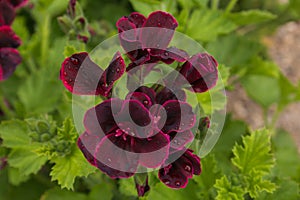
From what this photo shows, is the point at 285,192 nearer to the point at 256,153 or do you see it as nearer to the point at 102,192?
the point at 256,153

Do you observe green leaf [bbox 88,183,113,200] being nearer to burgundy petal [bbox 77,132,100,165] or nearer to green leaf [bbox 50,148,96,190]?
green leaf [bbox 50,148,96,190]

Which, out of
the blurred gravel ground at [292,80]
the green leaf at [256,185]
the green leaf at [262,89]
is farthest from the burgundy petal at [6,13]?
the blurred gravel ground at [292,80]

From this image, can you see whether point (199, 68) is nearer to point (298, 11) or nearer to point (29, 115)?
point (29, 115)

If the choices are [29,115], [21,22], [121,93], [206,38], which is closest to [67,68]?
[121,93]

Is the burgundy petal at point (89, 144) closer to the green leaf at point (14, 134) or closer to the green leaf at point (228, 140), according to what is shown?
the green leaf at point (14, 134)

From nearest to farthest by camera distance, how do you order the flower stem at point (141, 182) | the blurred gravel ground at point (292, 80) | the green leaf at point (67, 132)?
the flower stem at point (141, 182) → the green leaf at point (67, 132) → the blurred gravel ground at point (292, 80)

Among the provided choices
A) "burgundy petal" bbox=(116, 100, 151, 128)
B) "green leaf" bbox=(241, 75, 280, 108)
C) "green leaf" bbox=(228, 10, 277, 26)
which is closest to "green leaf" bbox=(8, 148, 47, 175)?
"burgundy petal" bbox=(116, 100, 151, 128)
